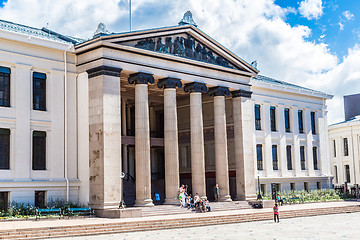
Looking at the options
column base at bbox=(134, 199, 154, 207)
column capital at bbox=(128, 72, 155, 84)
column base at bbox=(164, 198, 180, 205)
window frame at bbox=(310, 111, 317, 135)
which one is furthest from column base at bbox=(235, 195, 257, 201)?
window frame at bbox=(310, 111, 317, 135)

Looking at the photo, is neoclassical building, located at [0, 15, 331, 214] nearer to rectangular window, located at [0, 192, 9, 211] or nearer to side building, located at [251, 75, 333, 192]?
rectangular window, located at [0, 192, 9, 211]

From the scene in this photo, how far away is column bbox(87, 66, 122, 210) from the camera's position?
3347cm

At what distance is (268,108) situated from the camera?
173 feet

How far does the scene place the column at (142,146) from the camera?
3562 cm

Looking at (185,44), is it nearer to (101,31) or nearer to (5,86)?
(101,31)

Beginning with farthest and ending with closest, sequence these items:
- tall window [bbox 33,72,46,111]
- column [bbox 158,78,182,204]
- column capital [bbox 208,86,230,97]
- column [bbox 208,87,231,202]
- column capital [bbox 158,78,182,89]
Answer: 1. column capital [bbox 208,86,230,97]
2. column [bbox 208,87,231,202]
3. column capital [bbox 158,78,182,89]
4. column [bbox 158,78,182,204]
5. tall window [bbox 33,72,46,111]

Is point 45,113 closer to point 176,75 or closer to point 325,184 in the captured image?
point 176,75

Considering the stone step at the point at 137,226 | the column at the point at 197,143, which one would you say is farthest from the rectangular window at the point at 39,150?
the column at the point at 197,143

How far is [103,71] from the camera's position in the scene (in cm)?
3422

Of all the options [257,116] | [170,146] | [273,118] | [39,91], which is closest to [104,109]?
[39,91]

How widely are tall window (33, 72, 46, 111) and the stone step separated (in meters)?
10.8

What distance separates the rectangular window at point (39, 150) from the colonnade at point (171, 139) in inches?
123

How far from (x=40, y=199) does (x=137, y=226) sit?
8.30m

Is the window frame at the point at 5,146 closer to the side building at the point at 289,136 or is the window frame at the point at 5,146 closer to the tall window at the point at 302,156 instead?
the side building at the point at 289,136
